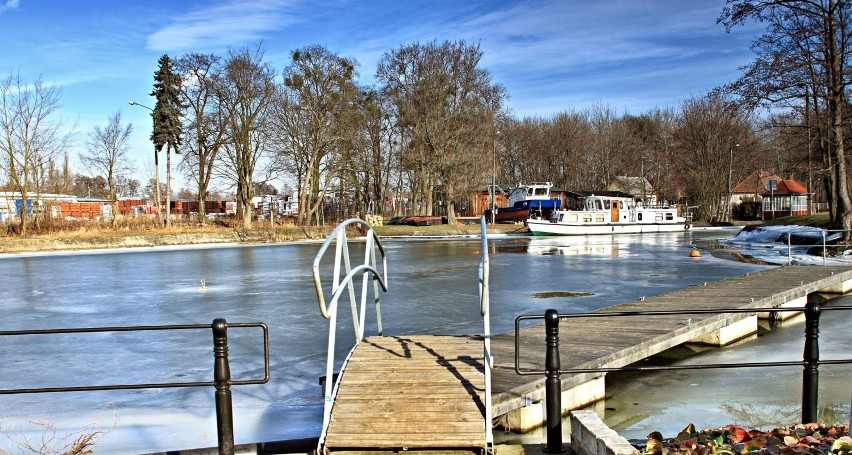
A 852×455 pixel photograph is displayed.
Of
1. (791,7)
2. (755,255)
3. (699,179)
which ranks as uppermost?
(791,7)

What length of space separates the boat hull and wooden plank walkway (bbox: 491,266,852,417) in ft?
95.6

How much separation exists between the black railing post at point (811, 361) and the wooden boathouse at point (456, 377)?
1929 mm

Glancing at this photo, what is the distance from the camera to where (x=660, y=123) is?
71.9 m

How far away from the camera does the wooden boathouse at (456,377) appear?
14.5 feet

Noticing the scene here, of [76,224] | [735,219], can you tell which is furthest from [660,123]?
[76,224]

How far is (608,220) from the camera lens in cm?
4547

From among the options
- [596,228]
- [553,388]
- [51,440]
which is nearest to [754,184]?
[596,228]

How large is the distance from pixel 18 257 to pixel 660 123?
2497 inches

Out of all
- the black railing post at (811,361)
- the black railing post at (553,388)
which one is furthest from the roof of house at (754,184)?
the black railing post at (553,388)

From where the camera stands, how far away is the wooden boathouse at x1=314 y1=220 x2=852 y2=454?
14.5ft

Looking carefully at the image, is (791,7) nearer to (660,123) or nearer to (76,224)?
(76,224)

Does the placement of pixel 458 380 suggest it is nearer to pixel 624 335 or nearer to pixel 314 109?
pixel 624 335

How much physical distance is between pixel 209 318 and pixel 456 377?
6928mm

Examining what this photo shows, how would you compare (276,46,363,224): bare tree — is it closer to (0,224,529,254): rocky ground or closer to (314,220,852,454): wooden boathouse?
(0,224,529,254): rocky ground
